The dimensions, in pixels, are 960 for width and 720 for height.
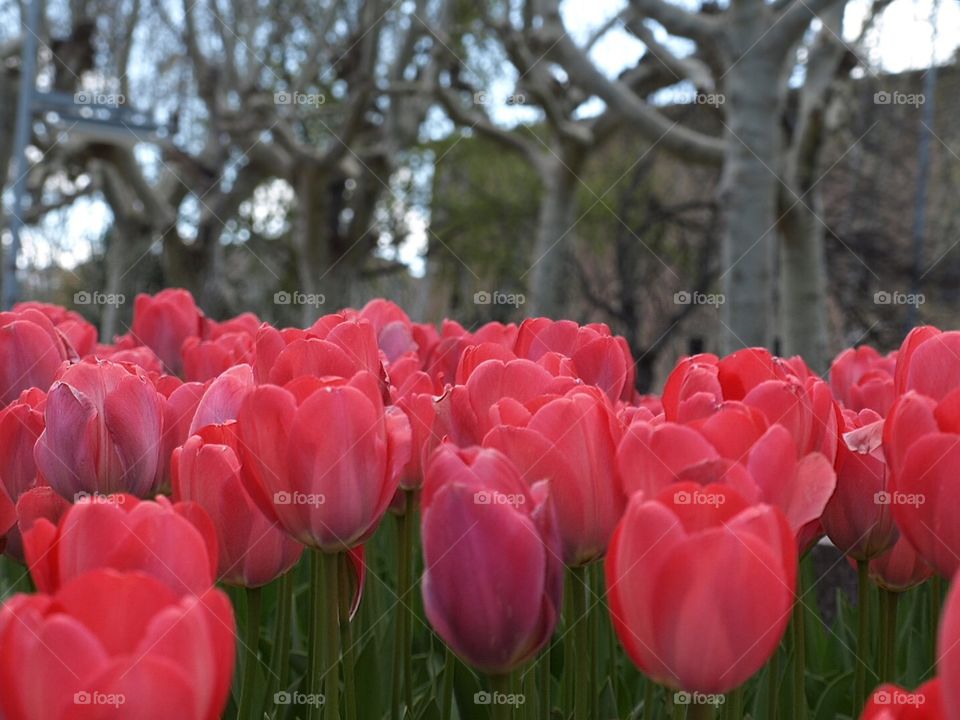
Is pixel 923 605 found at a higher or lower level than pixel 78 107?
lower

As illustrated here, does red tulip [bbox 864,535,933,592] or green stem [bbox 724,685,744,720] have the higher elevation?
red tulip [bbox 864,535,933,592]

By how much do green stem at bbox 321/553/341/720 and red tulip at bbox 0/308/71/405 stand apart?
0.65 meters

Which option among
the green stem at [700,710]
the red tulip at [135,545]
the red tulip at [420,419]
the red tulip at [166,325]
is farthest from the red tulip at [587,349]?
the red tulip at [166,325]

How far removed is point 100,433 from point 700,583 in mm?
588

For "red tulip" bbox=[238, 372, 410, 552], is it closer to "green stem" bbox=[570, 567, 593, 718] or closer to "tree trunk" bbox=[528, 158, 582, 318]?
"green stem" bbox=[570, 567, 593, 718]

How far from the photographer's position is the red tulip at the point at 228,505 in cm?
82

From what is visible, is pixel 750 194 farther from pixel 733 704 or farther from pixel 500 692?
pixel 500 692

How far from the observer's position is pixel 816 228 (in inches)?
185

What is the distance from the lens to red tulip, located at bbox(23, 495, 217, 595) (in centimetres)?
57

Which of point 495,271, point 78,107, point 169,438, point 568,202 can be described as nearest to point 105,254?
point 495,271

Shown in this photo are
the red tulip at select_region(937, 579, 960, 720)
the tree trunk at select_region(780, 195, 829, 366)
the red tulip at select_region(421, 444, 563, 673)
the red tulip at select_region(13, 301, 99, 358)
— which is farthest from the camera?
the tree trunk at select_region(780, 195, 829, 366)

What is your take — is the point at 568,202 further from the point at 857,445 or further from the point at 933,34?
the point at 857,445

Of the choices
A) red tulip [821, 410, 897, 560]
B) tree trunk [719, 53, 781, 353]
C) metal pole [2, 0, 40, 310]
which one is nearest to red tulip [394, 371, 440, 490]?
red tulip [821, 410, 897, 560]

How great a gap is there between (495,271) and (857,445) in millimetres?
14769
